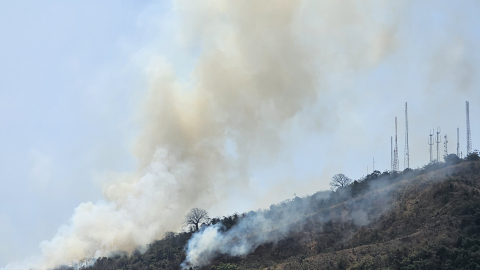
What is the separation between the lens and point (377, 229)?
96.1m

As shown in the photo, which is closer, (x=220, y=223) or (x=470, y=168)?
(x=470, y=168)

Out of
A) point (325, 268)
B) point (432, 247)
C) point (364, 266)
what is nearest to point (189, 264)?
point (325, 268)

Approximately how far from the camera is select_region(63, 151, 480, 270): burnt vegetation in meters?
78.8

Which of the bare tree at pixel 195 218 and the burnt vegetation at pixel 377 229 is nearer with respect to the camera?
the burnt vegetation at pixel 377 229

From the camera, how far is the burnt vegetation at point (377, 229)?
259ft

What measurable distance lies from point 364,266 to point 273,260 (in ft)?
70.9

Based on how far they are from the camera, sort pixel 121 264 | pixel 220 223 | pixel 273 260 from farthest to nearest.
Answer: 1. pixel 220 223
2. pixel 121 264
3. pixel 273 260

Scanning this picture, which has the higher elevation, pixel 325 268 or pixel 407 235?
pixel 407 235

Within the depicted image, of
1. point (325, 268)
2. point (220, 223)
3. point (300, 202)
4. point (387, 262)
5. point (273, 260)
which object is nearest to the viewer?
point (387, 262)

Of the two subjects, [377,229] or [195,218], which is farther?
[195,218]

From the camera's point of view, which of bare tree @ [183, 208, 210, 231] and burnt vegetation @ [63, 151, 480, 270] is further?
bare tree @ [183, 208, 210, 231]

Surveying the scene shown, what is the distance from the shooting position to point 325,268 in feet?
273

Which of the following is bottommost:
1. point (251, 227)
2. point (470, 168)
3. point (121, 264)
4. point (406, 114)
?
point (121, 264)

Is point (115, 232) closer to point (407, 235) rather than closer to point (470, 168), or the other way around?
point (407, 235)
